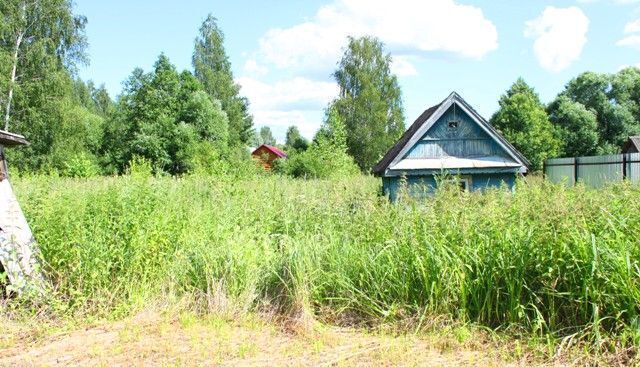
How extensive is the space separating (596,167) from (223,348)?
2253 cm

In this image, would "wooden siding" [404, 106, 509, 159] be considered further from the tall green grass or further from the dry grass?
the dry grass

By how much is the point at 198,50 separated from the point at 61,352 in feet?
152

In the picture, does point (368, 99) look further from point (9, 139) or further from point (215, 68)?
point (9, 139)

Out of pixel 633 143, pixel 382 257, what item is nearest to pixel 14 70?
pixel 382 257

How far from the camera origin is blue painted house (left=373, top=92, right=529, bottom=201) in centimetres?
1565

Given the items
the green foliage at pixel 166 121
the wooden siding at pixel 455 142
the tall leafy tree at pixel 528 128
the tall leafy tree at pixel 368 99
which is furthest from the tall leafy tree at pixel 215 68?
the wooden siding at pixel 455 142

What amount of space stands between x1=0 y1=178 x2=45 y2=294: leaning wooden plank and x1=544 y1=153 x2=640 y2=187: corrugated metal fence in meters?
17.3

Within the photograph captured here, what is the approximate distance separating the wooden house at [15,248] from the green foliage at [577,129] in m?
43.5

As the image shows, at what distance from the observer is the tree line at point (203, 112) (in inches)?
1062

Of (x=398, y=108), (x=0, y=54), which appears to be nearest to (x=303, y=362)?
(x=0, y=54)

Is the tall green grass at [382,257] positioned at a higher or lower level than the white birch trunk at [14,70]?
lower

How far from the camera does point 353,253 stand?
5.91 m

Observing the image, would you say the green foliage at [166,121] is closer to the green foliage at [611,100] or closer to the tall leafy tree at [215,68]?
the tall leafy tree at [215,68]

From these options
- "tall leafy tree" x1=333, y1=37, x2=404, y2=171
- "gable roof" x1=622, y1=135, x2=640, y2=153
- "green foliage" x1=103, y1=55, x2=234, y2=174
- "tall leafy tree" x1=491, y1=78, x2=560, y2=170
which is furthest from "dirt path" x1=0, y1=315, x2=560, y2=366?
"tall leafy tree" x1=333, y1=37, x2=404, y2=171
